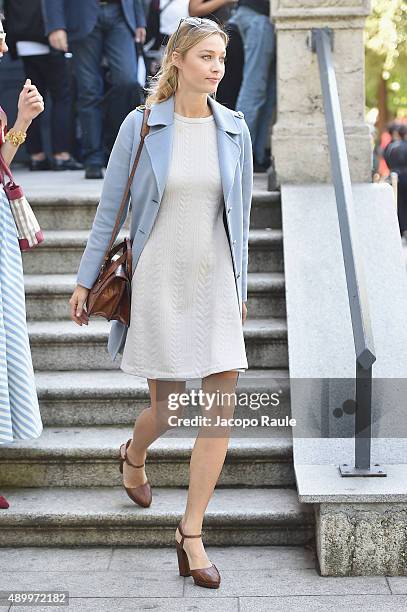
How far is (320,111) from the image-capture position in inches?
265

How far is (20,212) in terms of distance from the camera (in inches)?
193

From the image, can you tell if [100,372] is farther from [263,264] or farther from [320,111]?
[320,111]

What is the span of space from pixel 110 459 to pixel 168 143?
1572 millimetres

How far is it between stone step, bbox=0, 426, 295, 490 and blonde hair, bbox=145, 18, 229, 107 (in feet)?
5.31

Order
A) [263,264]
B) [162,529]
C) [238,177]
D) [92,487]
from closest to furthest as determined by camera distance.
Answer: [238,177] < [162,529] < [92,487] < [263,264]

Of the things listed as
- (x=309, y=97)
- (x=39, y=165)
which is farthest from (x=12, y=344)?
(x=39, y=165)

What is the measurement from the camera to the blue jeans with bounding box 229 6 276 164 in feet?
25.5

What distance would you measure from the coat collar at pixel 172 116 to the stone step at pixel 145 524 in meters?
1.60

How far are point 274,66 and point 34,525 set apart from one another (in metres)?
4.29

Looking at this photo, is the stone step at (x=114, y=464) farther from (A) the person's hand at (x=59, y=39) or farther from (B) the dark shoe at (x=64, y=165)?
(B) the dark shoe at (x=64, y=165)

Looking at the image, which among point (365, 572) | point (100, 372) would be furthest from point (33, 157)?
→ point (365, 572)

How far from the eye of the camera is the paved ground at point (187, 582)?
4.27 metres

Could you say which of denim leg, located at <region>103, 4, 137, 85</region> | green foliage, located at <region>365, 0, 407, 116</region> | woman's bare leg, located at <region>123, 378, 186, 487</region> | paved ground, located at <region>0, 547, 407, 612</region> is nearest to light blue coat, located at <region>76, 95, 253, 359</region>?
woman's bare leg, located at <region>123, 378, 186, 487</region>

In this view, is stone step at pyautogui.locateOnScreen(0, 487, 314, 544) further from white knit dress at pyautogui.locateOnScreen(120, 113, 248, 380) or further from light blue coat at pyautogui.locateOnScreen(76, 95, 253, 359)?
light blue coat at pyautogui.locateOnScreen(76, 95, 253, 359)
